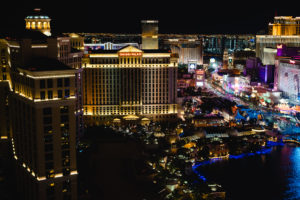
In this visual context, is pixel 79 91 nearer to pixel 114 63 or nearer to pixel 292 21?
pixel 114 63

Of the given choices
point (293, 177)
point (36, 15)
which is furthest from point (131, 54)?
point (293, 177)

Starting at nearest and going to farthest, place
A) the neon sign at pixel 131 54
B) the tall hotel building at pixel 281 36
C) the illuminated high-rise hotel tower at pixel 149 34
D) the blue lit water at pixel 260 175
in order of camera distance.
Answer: the blue lit water at pixel 260 175
the neon sign at pixel 131 54
the illuminated high-rise hotel tower at pixel 149 34
the tall hotel building at pixel 281 36

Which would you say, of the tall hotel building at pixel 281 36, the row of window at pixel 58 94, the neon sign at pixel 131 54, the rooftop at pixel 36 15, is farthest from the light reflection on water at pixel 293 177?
the tall hotel building at pixel 281 36

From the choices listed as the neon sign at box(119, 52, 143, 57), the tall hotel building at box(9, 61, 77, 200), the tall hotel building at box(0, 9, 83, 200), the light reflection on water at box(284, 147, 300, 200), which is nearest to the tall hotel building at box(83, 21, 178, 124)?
the neon sign at box(119, 52, 143, 57)

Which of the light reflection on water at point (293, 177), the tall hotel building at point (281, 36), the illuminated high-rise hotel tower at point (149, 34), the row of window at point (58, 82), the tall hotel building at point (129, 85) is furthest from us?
the tall hotel building at point (281, 36)

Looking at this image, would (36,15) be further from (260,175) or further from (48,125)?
(260,175)

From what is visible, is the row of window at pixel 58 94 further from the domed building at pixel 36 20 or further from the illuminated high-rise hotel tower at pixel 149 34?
the illuminated high-rise hotel tower at pixel 149 34

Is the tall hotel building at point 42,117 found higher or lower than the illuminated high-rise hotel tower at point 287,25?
lower

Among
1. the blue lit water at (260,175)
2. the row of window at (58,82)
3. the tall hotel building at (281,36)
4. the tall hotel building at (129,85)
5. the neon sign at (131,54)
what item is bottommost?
the blue lit water at (260,175)
